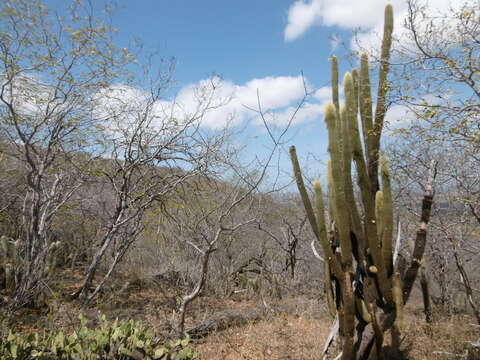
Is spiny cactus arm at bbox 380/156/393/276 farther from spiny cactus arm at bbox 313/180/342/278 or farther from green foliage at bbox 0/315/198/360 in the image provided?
green foliage at bbox 0/315/198/360

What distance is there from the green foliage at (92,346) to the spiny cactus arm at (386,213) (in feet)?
7.41

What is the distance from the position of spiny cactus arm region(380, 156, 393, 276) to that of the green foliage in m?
2.26

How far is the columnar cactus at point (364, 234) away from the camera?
349 cm

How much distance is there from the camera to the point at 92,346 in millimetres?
3355

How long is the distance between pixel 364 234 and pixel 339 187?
0.70 metres

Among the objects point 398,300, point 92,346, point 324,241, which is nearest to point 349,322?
point 398,300

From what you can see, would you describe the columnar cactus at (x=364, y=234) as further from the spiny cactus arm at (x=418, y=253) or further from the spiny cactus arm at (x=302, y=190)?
the spiny cactus arm at (x=302, y=190)

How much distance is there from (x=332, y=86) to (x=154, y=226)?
17.2 feet

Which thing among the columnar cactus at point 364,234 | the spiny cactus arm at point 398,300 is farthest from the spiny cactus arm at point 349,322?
the spiny cactus arm at point 398,300

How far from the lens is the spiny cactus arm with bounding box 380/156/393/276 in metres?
3.42

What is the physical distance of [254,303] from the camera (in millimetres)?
8133

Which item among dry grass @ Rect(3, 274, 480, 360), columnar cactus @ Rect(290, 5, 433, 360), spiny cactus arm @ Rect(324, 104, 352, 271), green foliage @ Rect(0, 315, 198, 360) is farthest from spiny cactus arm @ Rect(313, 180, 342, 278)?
green foliage @ Rect(0, 315, 198, 360)

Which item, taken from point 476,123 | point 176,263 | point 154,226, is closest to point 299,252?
point 176,263

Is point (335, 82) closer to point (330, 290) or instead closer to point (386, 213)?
point (386, 213)
